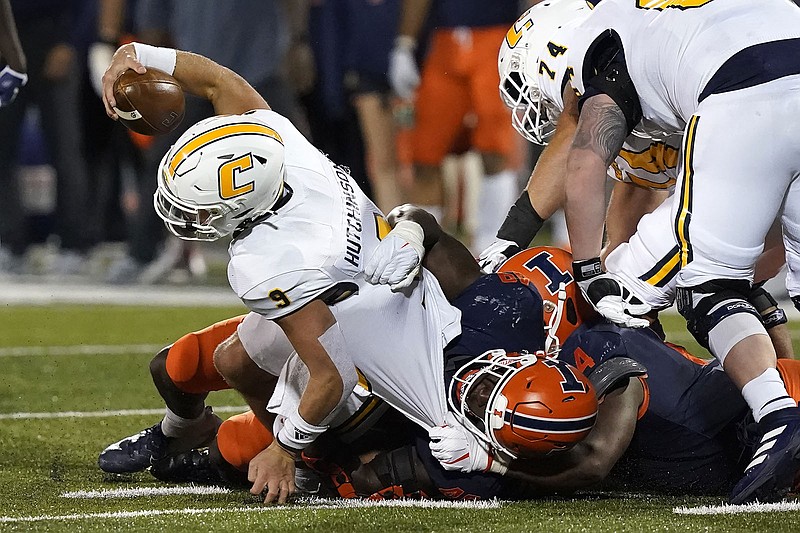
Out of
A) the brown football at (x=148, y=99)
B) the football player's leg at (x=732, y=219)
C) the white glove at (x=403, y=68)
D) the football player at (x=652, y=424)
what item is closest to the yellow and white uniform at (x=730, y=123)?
the football player's leg at (x=732, y=219)

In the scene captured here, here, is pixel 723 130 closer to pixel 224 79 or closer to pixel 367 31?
pixel 224 79

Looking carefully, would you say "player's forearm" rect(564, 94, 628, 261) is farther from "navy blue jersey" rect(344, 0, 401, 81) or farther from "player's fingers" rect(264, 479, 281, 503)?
"navy blue jersey" rect(344, 0, 401, 81)

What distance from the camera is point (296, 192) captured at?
361 cm

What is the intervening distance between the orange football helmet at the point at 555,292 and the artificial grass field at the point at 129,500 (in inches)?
19.6

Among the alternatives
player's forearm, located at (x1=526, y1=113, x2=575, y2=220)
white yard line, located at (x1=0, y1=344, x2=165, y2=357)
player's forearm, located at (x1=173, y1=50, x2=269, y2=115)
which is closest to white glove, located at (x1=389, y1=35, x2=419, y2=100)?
white yard line, located at (x1=0, y1=344, x2=165, y2=357)

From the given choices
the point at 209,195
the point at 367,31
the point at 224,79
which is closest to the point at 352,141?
the point at 367,31

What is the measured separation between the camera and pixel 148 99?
391cm

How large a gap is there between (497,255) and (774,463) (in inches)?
49.5

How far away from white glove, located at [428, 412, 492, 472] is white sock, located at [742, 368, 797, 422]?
68 centimetres

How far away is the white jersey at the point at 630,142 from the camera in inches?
168

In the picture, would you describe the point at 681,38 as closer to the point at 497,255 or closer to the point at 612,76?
the point at 612,76

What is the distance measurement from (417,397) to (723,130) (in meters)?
1.07

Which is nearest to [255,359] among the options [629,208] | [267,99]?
[629,208]

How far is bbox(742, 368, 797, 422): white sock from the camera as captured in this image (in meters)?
3.44
